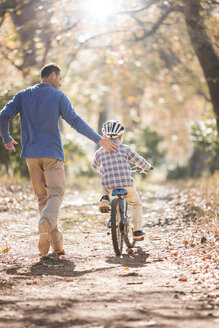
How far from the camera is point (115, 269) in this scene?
5152mm

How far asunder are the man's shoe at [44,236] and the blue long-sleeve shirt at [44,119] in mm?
775

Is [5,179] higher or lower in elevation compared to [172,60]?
lower

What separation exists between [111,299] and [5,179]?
822cm

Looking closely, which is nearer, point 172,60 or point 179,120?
point 172,60

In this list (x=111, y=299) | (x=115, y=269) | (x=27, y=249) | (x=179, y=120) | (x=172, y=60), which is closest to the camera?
(x=111, y=299)

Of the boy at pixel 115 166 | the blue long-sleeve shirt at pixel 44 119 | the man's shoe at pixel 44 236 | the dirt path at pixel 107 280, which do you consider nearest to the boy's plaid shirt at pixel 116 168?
the boy at pixel 115 166

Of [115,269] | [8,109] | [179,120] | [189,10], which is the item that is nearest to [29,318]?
[115,269]

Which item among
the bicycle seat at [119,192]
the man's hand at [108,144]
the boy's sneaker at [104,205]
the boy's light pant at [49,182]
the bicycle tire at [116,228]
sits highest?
the man's hand at [108,144]

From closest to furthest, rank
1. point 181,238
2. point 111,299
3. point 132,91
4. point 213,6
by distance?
point 111,299
point 181,238
point 213,6
point 132,91

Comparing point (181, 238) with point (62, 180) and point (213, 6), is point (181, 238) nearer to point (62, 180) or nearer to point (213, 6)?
point (62, 180)

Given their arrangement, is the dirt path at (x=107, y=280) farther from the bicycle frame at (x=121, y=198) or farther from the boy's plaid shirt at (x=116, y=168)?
the boy's plaid shirt at (x=116, y=168)

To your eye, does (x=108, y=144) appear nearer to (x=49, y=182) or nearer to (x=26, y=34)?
(x=49, y=182)

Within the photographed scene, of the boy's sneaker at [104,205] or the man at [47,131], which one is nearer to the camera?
the man at [47,131]

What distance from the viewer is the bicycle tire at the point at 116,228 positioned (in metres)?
5.77
